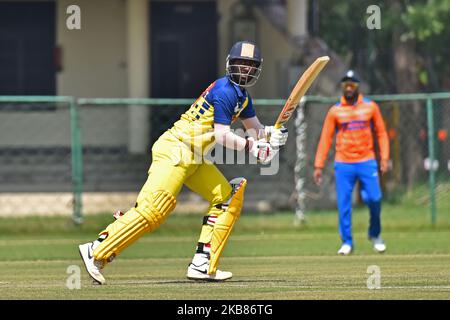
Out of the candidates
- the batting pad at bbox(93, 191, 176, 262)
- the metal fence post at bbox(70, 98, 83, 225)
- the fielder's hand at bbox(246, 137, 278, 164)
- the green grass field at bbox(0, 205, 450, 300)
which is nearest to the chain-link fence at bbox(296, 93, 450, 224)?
the green grass field at bbox(0, 205, 450, 300)

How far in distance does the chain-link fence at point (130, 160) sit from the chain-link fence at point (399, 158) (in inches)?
1.0

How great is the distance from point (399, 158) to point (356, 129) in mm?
11241

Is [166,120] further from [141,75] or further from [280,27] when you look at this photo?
[280,27]

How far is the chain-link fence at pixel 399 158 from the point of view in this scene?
22781mm

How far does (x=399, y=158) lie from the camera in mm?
28047

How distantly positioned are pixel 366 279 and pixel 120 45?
18.4 meters

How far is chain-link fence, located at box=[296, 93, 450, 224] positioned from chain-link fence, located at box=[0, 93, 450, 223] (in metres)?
0.02

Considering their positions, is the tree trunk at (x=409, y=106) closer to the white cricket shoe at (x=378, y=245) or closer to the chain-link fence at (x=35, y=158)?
the chain-link fence at (x=35, y=158)

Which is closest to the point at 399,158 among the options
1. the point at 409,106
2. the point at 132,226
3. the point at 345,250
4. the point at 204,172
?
the point at 409,106

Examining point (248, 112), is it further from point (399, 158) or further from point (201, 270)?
point (399, 158)

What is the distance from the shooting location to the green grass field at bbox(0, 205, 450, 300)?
1096 cm

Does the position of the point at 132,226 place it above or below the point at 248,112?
below

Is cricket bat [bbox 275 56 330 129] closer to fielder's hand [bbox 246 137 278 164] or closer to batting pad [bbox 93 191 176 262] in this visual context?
fielder's hand [bbox 246 137 278 164]
